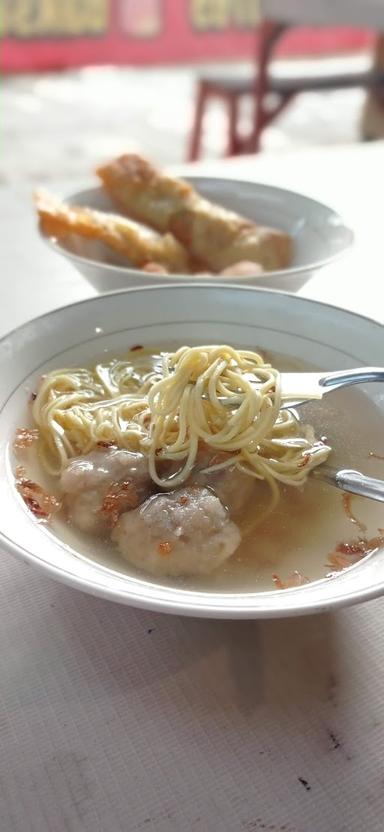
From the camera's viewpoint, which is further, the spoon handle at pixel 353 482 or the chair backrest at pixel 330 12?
the chair backrest at pixel 330 12

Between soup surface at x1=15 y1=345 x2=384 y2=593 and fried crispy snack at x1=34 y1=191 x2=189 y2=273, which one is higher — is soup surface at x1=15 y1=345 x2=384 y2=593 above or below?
below

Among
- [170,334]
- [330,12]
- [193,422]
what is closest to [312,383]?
[193,422]

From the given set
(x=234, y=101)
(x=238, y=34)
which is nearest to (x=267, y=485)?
(x=234, y=101)

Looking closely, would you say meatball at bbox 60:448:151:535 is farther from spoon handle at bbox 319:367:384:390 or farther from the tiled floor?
the tiled floor

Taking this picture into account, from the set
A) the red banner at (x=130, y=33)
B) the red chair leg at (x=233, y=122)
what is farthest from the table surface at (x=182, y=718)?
the red banner at (x=130, y=33)

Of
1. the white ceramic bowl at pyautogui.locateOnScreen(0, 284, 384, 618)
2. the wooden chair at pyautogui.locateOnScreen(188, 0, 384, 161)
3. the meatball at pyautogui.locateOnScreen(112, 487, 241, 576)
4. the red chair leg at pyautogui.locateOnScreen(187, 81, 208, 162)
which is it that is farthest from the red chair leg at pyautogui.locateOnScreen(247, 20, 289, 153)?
the meatball at pyautogui.locateOnScreen(112, 487, 241, 576)

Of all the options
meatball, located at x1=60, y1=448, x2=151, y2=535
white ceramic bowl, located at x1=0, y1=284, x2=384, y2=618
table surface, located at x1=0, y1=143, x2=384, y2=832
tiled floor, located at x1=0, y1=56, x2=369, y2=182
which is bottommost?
tiled floor, located at x1=0, y1=56, x2=369, y2=182

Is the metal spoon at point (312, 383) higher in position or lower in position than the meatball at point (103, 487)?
higher

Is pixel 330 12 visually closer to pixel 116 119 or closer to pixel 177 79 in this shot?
pixel 116 119

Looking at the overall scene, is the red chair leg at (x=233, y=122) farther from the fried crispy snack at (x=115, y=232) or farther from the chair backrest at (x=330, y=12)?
the fried crispy snack at (x=115, y=232)
